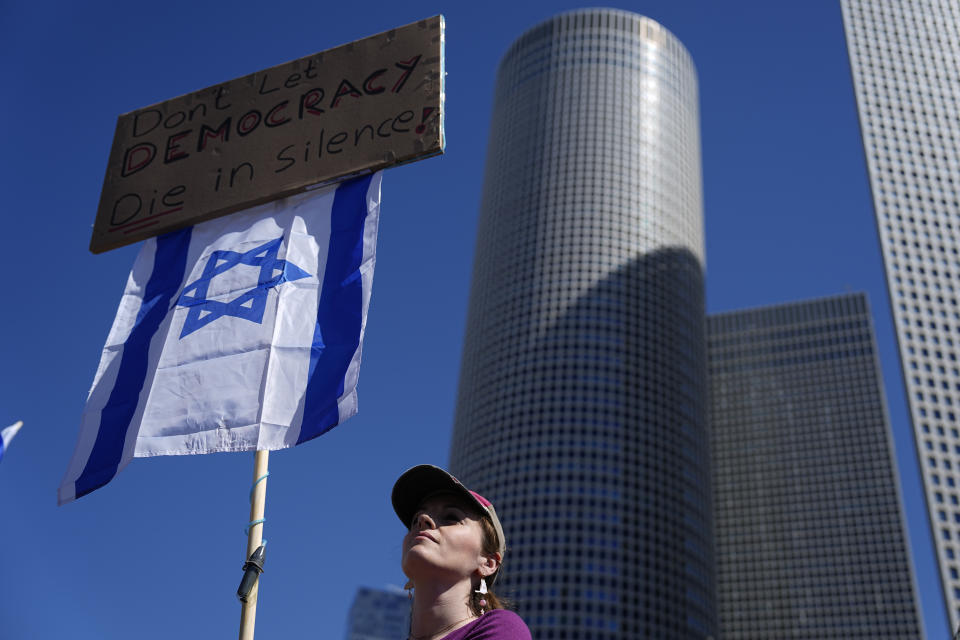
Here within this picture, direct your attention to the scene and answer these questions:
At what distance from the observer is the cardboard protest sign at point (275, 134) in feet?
29.3

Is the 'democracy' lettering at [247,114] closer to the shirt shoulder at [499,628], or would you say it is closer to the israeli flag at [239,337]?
the israeli flag at [239,337]

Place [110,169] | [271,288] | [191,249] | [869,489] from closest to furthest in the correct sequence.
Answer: [271,288], [191,249], [110,169], [869,489]

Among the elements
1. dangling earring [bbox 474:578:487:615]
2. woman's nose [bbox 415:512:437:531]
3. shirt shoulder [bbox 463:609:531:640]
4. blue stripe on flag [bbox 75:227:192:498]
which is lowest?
shirt shoulder [bbox 463:609:531:640]

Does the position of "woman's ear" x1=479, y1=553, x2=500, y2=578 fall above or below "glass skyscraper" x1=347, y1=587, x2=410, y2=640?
below

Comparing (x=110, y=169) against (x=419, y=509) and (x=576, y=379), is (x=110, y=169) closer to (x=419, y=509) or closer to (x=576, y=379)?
(x=419, y=509)

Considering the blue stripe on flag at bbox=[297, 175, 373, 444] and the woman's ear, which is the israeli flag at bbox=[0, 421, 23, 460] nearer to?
the blue stripe on flag at bbox=[297, 175, 373, 444]

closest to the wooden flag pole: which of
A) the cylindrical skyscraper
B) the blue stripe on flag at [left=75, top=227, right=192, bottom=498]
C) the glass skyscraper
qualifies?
the blue stripe on flag at [left=75, top=227, right=192, bottom=498]

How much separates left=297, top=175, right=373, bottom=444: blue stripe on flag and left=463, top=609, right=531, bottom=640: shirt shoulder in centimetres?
355

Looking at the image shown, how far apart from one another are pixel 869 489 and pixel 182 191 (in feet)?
512

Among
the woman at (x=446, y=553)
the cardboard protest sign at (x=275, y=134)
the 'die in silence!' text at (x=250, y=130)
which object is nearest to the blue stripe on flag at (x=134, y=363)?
the cardboard protest sign at (x=275, y=134)

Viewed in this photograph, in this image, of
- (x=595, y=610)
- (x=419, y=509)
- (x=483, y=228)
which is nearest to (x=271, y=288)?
(x=419, y=509)

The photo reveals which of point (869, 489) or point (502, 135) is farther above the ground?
point (502, 135)

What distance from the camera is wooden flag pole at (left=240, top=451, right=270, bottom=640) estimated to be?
662cm

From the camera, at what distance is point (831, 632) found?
468 ft
